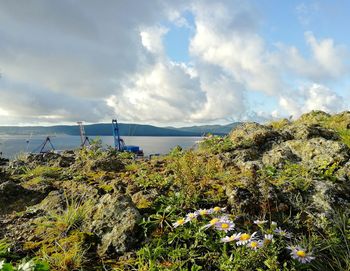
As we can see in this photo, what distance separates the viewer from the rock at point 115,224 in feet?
10.9

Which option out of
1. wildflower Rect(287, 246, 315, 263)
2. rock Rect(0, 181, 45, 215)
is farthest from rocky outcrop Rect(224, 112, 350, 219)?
rock Rect(0, 181, 45, 215)

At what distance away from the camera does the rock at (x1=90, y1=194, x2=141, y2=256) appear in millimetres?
3332

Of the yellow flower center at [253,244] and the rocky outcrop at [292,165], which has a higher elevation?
the rocky outcrop at [292,165]

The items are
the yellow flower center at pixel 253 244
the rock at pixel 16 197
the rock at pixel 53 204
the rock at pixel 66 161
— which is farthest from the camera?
the rock at pixel 66 161

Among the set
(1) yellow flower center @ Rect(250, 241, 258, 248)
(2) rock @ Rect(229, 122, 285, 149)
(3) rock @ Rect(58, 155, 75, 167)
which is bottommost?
(1) yellow flower center @ Rect(250, 241, 258, 248)

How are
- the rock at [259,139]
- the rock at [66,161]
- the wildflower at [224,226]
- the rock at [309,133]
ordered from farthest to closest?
the rock at [66,161] < the rock at [309,133] < the rock at [259,139] < the wildflower at [224,226]

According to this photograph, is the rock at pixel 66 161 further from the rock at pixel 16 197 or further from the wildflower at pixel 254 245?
the wildflower at pixel 254 245

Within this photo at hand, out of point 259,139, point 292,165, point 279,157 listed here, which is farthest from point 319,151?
point 259,139

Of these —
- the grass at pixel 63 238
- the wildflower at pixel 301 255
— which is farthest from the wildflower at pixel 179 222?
the wildflower at pixel 301 255

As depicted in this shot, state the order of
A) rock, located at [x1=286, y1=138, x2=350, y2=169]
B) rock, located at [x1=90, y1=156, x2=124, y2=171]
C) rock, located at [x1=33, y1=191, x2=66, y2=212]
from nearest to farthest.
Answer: rock, located at [x1=33, y1=191, x2=66, y2=212] → rock, located at [x1=286, y1=138, x2=350, y2=169] → rock, located at [x1=90, y1=156, x2=124, y2=171]

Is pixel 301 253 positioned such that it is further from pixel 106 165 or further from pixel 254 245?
pixel 106 165

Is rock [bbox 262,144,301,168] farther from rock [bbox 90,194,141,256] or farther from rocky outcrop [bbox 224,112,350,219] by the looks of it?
rock [bbox 90,194,141,256]

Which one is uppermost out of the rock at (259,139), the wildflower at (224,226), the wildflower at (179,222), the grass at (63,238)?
the rock at (259,139)

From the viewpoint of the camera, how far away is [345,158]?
556 cm
